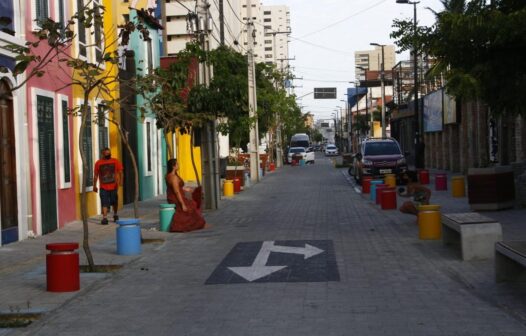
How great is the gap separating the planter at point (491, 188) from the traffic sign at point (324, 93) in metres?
78.2

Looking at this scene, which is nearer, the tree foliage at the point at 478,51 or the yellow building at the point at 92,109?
the tree foliage at the point at 478,51

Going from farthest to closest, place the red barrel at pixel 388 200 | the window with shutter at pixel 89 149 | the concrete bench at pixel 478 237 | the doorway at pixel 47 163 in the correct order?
the window with shutter at pixel 89 149 → the red barrel at pixel 388 200 → the doorway at pixel 47 163 → the concrete bench at pixel 478 237

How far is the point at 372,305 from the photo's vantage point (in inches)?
320

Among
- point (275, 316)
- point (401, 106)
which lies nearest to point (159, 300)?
point (275, 316)

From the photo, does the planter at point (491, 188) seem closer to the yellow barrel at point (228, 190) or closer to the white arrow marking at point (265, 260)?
the white arrow marking at point (265, 260)

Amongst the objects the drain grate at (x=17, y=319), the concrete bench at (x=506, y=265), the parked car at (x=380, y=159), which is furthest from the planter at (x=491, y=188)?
the parked car at (x=380, y=159)

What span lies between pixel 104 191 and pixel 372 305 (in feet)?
37.2

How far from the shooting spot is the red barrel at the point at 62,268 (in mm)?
9328

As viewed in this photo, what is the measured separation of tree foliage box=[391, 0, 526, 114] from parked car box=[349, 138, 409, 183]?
18.0m

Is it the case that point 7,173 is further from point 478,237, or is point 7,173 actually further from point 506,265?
point 506,265

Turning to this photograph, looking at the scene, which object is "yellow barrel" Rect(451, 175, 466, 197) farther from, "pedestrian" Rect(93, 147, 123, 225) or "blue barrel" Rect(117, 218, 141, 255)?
"blue barrel" Rect(117, 218, 141, 255)

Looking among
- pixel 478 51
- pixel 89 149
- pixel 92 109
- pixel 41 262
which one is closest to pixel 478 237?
pixel 478 51

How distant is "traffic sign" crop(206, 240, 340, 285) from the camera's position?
10.1 metres

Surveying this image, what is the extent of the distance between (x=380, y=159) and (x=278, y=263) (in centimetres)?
2122
